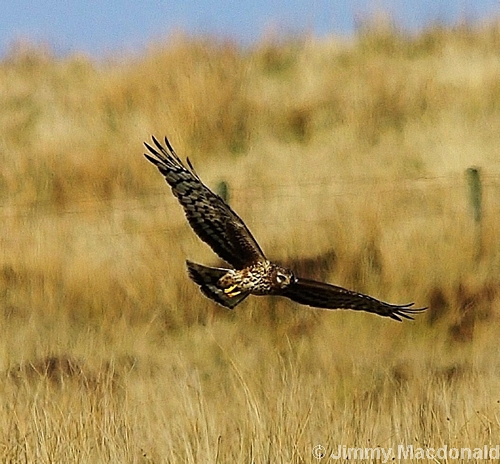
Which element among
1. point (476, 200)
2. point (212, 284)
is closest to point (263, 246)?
point (476, 200)

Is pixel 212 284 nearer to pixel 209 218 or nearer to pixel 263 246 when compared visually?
pixel 209 218

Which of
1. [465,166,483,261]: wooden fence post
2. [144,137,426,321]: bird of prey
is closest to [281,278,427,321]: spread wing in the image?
[144,137,426,321]: bird of prey

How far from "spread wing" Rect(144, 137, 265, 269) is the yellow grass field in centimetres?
52

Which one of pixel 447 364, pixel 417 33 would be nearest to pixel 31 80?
Answer: pixel 417 33

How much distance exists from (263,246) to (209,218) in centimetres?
466

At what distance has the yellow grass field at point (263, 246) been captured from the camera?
16.1 ft

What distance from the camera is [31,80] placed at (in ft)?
47.3

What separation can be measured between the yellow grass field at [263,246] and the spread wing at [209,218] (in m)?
0.52

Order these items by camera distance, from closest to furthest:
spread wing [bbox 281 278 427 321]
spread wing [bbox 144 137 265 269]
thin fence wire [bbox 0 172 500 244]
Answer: spread wing [bbox 144 137 265 269], spread wing [bbox 281 278 427 321], thin fence wire [bbox 0 172 500 244]

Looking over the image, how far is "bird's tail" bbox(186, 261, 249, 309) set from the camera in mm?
4699

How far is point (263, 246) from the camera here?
30.6 feet

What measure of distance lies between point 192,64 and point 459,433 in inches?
338

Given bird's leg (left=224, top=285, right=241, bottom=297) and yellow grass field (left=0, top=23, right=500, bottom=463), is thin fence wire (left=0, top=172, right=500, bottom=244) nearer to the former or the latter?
yellow grass field (left=0, top=23, right=500, bottom=463)

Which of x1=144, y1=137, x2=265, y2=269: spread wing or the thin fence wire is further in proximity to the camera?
the thin fence wire
